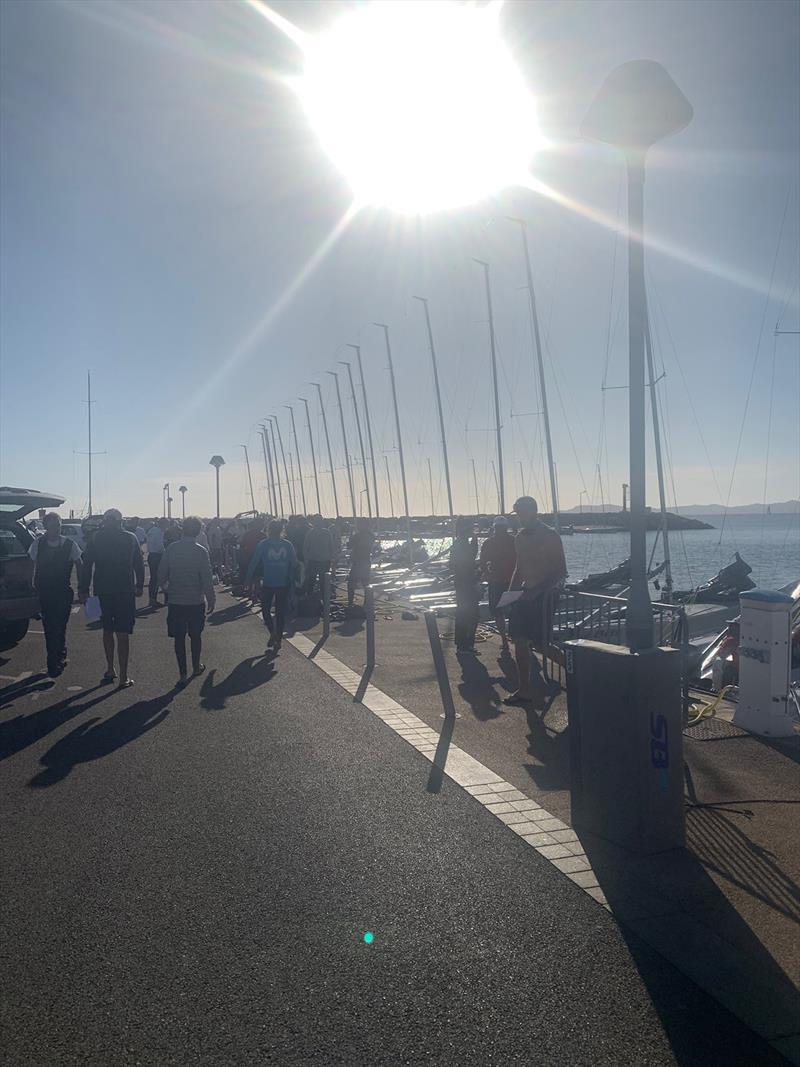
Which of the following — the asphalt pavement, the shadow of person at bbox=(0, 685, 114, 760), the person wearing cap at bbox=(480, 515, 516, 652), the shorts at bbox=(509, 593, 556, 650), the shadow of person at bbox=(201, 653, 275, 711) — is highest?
the person wearing cap at bbox=(480, 515, 516, 652)

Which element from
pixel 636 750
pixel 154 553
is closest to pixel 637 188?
pixel 636 750

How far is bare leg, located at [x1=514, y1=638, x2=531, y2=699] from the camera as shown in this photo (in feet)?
30.6

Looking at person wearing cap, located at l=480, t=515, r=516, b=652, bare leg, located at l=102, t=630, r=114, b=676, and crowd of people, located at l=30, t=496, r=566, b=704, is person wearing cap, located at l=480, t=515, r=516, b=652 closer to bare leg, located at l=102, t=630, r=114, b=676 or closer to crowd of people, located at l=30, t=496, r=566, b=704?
crowd of people, located at l=30, t=496, r=566, b=704

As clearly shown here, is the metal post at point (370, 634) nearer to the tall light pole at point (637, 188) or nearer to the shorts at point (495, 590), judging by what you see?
the shorts at point (495, 590)

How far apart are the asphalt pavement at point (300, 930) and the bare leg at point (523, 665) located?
186 cm

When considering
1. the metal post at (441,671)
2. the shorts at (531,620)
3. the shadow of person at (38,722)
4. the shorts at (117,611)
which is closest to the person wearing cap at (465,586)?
the metal post at (441,671)

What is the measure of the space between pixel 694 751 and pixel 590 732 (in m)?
2.49

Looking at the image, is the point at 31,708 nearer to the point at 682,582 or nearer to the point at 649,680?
the point at 649,680

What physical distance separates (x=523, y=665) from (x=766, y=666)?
2.26 meters

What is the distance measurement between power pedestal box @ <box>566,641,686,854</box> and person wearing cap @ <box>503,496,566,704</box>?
3644 mm

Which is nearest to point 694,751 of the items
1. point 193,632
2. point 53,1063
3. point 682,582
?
point 53,1063

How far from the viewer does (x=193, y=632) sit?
1184cm

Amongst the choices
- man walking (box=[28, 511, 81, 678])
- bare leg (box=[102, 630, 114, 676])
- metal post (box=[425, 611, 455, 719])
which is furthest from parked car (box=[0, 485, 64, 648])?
metal post (box=[425, 611, 455, 719])

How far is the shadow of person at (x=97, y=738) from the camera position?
24.3ft
